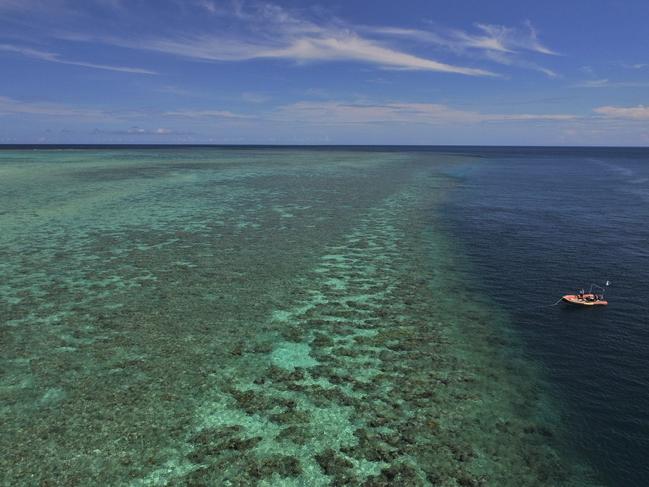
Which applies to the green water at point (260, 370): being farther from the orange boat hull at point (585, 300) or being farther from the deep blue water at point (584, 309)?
the orange boat hull at point (585, 300)

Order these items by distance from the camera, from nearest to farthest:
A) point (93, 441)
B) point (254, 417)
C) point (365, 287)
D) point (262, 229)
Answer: point (93, 441) < point (254, 417) < point (365, 287) < point (262, 229)

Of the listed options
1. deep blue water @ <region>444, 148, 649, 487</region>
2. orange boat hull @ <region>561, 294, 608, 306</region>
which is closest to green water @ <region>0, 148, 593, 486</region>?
deep blue water @ <region>444, 148, 649, 487</region>

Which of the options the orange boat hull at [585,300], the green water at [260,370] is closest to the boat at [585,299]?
the orange boat hull at [585,300]

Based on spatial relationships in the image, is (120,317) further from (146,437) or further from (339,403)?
(339,403)

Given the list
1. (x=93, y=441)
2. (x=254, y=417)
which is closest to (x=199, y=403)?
(x=254, y=417)

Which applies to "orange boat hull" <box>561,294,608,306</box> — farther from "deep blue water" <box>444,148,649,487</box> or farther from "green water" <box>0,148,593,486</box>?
"green water" <box>0,148,593,486</box>

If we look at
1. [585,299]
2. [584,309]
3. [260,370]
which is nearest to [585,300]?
[585,299]

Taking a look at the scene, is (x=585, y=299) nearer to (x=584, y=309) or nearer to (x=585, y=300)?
(x=585, y=300)
